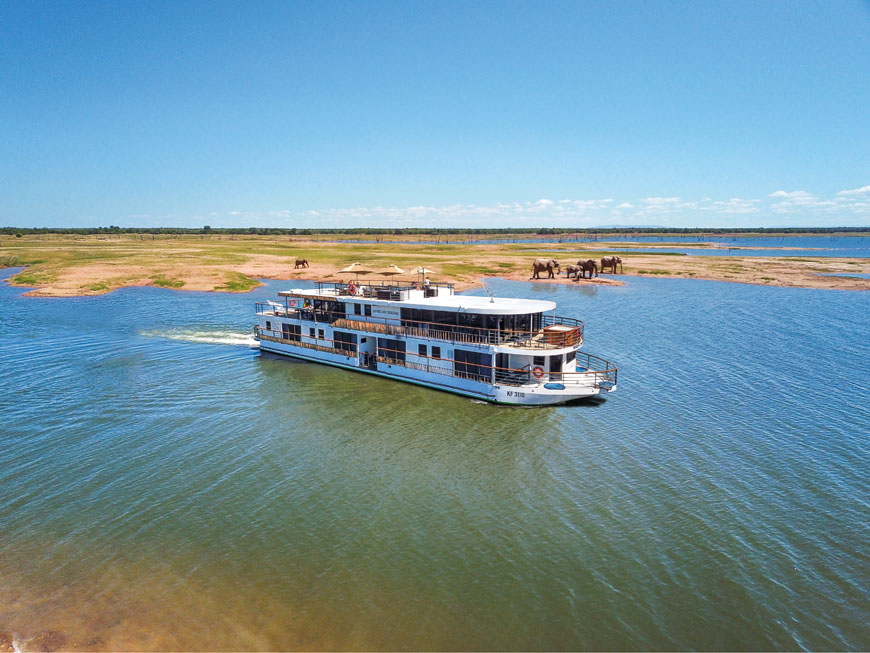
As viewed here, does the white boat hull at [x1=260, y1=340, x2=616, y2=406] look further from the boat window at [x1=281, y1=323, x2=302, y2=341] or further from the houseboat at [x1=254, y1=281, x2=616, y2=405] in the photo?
the boat window at [x1=281, y1=323, x2=302, y2=341]

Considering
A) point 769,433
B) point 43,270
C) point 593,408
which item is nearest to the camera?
point 769,433

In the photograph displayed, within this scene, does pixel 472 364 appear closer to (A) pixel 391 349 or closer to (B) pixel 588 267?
(A) pixel 391 349

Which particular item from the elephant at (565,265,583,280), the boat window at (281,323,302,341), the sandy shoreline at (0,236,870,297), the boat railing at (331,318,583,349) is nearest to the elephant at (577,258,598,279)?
the elephant at (565,265,583,280)

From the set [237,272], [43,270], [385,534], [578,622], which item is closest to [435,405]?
[385,534]

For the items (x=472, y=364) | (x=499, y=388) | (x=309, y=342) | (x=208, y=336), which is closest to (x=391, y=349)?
(x=472, y=364)

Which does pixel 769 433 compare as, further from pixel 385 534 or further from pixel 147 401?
pixel 147 401

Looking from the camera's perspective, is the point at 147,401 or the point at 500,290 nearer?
the point at 147,401
